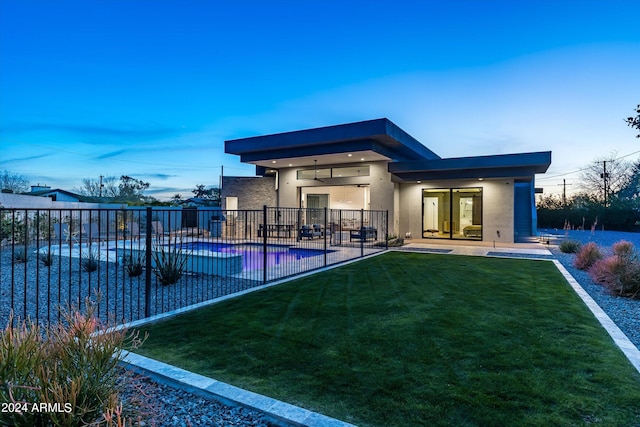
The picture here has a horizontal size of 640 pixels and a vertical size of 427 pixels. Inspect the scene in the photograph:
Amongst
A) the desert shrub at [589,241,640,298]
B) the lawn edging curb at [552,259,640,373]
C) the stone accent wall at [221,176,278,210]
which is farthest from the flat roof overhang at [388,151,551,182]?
the lawn edging curb at [552,259,640,373]

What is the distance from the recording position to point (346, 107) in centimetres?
1948

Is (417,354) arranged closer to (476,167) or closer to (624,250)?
→ (624,250)

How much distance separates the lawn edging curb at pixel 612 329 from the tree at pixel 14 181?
39.1m

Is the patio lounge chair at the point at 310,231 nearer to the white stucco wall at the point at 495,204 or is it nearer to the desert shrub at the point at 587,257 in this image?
the white stucco wall at the point at 495,204

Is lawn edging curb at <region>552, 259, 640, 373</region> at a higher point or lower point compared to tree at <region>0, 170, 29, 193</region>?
lower

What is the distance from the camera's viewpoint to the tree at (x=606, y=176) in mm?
31984

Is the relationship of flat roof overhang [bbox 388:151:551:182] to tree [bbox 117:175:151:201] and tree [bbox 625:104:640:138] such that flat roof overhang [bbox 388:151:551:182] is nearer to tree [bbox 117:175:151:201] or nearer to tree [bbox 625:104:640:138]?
tree [bbox 625:104:640:138]

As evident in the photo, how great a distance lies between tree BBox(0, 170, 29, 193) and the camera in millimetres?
29797

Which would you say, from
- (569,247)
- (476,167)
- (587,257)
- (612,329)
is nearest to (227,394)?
(612,329)

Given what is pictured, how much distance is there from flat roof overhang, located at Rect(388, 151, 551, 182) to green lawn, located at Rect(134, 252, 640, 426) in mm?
9622

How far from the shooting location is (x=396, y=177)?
55.0 ft

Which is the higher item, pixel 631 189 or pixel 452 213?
pixel 631 189

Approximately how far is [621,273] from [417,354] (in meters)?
5.56

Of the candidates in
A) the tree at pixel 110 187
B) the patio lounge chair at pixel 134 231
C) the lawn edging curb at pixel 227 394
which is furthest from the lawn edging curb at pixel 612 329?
the tree at pixel 110 187
